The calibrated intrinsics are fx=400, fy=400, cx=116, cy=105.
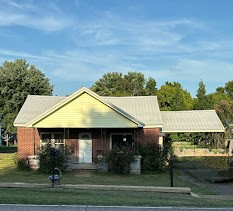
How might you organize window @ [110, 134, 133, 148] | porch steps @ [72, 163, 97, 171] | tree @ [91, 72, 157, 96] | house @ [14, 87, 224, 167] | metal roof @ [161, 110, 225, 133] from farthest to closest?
1. tree @ [91, 72, 157, 96]
2. metal roof @ [161, 110, 225, 133]
3. window @ [110, 134, 133, 148]
4. porch steps @ [72, 163, 97, 171]
5. house @ [14, 87, 224, 167]

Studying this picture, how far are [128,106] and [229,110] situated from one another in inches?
900

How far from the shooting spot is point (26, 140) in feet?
87.2

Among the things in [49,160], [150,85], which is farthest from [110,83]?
[49,160]

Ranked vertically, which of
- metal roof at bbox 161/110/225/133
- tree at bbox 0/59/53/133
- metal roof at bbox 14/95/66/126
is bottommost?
metal roof at bbox 161/110/225/133

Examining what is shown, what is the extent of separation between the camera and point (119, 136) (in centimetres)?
2719

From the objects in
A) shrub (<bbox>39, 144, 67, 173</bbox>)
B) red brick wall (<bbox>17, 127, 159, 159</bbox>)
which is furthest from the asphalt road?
red brick wall (<bbox>17, 127, 159, 159</bbox>)

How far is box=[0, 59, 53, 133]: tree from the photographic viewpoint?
52.6 metres

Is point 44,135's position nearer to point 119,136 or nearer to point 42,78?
point 119,136

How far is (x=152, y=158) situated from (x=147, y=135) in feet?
7.45

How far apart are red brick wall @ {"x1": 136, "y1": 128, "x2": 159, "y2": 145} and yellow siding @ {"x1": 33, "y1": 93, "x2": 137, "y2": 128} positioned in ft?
6.93

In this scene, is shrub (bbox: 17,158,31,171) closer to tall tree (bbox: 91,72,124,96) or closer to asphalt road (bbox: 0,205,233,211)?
asphalt road (bbox: 0,205,233,211)

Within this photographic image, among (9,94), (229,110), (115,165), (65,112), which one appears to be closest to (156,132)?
(115,165)

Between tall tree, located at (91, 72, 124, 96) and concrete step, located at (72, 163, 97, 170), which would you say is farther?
tall tree, located at (91, 72, 124, 96)

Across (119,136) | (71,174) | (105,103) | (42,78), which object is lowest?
(71,174)
